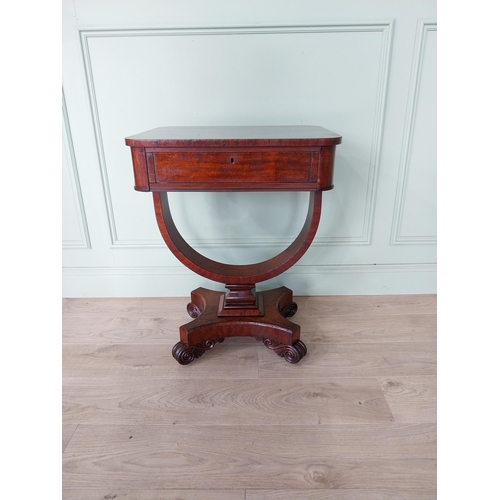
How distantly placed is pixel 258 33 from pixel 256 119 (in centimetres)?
29

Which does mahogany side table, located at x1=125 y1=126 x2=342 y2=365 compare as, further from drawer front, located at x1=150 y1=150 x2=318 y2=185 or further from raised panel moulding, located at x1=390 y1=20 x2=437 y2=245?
raised panel moulding, located at x1=390 y1=20 x2=437 y2=245

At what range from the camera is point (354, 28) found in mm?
1306

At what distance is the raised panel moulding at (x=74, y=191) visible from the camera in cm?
143

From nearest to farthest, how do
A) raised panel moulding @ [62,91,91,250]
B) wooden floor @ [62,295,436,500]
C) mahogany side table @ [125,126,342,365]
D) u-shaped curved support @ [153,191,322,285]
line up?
1. wooden floor @ [62,295,436,500]
2. mahogany side table @ [125,126,342,365]
3. u-shaped curved support @ [153,191,322,285]
4. raised panel moulding @ [62,91,91,250]

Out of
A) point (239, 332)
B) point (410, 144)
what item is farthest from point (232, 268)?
point (410, 144)

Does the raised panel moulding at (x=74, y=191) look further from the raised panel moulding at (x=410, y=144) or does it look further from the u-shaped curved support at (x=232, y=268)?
the raised panel moulding at (x=410, y=144)

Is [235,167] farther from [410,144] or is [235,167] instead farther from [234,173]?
[410,144]

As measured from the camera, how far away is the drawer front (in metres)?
1.04

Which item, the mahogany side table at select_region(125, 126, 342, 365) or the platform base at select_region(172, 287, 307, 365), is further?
the platform base at select_region(172, 287, 307, 365)

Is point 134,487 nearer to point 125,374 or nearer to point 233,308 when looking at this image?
point 125,374

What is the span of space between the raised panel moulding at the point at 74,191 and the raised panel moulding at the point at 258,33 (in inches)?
4.1

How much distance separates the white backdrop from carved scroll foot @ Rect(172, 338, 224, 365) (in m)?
0.41

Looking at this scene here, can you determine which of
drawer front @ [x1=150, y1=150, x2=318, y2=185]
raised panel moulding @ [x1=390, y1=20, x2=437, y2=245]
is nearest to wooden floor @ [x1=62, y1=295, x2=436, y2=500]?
raised panel moulding @ [x1=390, y1=20, x2=437, y2=245]

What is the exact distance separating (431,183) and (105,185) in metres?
1.34
